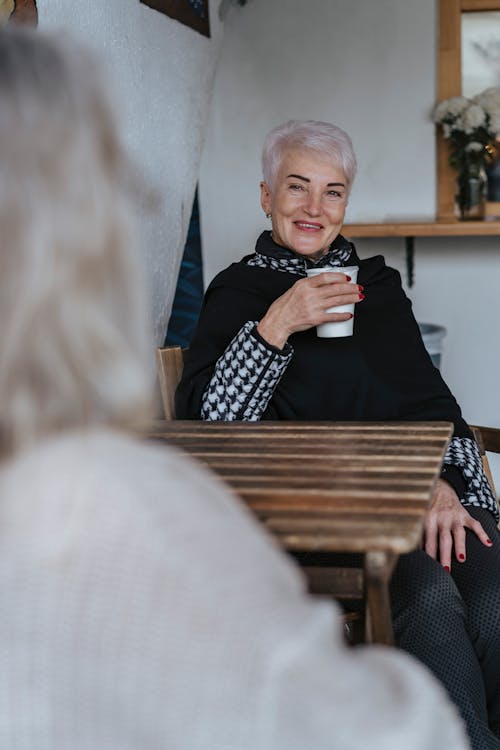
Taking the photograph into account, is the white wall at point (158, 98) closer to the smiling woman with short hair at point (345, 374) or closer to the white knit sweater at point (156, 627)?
the smiling woman with short hair at point (345, 374)

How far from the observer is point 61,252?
694 mm

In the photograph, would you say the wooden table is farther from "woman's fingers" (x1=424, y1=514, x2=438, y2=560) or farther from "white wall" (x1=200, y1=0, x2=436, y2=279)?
"white wall" (x1=200, y1=0, x2=436, y2=279)

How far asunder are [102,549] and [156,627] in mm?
62

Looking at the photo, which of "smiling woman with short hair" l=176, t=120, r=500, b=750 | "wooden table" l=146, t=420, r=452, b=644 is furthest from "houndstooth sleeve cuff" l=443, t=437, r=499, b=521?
"wooden table" l=146, t=420, r=452, b=644

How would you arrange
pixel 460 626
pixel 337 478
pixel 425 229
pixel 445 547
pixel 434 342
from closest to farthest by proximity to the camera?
pixel 337 478 → pixel 460 626 → pixel 445 547 → pixel 434 342 → pixel 425 229

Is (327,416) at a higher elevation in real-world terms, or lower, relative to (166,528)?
lower

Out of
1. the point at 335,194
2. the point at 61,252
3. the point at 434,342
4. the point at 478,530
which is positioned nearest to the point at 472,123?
the point at 434,342

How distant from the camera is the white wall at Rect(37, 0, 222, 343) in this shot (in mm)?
2270

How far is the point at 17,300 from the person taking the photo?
0.69 metres

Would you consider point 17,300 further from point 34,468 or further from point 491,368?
point 491,368

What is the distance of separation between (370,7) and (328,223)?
6.01 ft

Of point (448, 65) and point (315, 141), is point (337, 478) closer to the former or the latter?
point (315, 141)

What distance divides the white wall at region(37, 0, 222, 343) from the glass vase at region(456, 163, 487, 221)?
0.99 meters

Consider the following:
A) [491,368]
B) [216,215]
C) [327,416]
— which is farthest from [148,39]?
[491,368]
